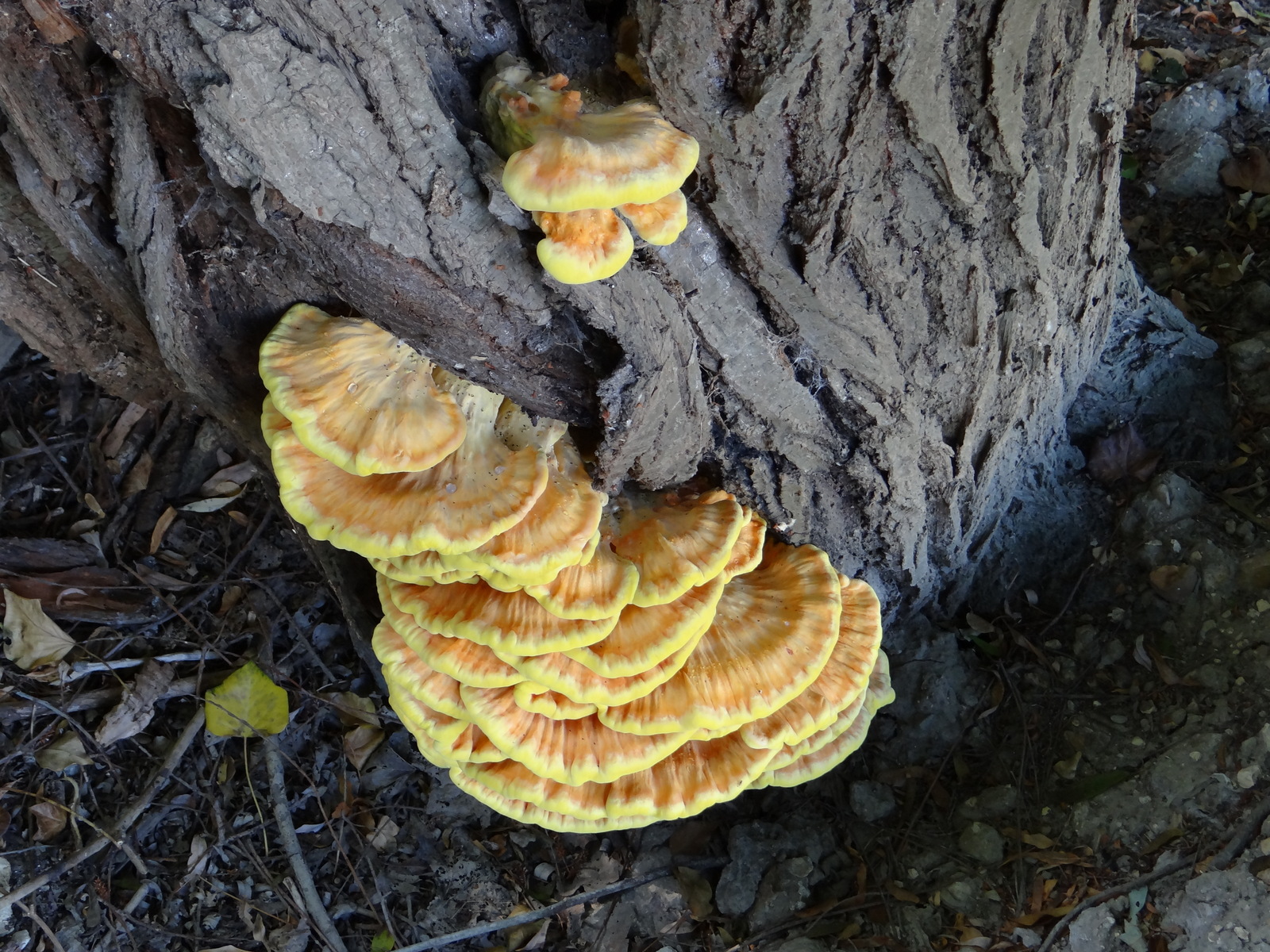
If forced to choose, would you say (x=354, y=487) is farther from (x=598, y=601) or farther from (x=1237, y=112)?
(x=1237, y=112)

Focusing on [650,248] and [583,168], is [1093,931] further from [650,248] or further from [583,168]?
[583,168]

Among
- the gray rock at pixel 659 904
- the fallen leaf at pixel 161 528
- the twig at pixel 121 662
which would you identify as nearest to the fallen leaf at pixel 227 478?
the fallen leaf at pixel 161 528

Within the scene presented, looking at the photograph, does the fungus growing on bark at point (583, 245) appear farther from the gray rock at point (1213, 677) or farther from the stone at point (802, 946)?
the stone at point (802, 946)

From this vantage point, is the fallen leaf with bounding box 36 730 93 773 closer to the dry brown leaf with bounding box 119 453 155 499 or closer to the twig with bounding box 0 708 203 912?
the twig with bounding box 0 708 203 912

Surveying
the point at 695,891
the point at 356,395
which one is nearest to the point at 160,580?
the point at 356,395

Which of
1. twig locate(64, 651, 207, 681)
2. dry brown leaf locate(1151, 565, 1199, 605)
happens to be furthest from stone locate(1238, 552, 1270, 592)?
twig locate(64, 651, 207, 681)

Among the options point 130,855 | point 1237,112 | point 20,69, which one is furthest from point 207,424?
point 1237,112
